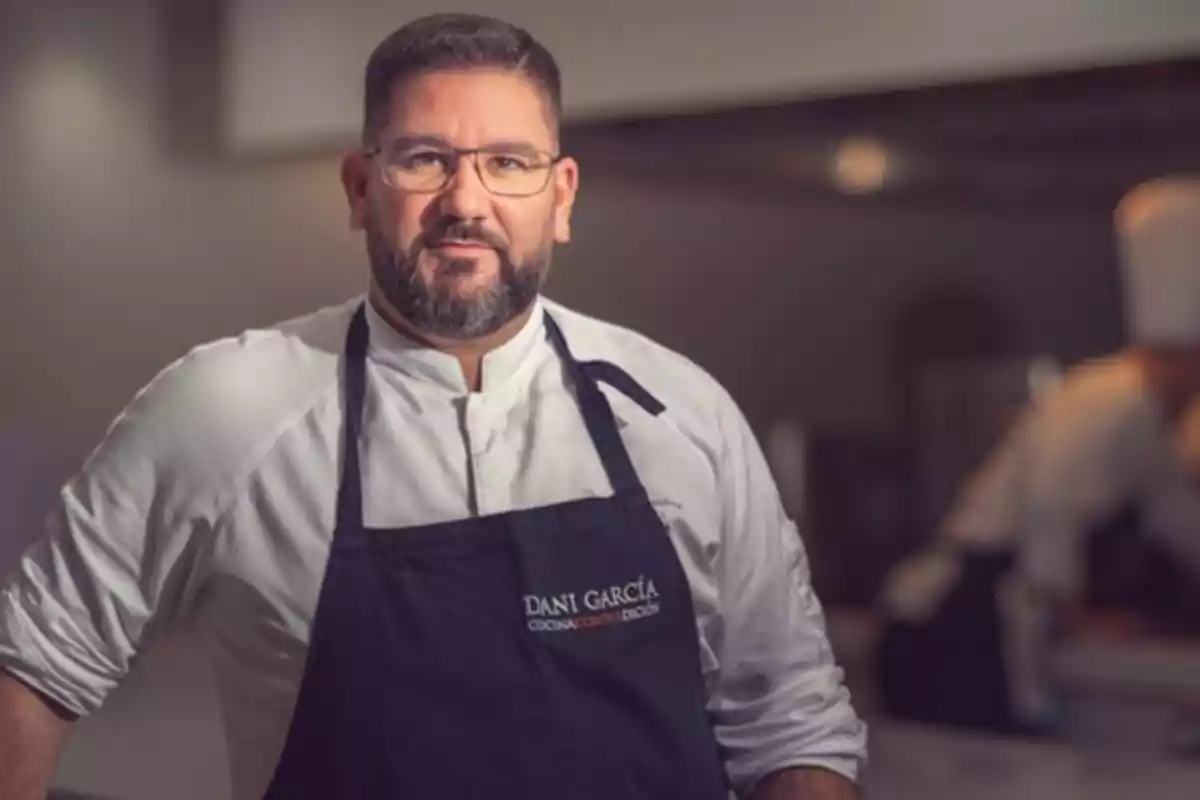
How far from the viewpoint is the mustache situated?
81cm

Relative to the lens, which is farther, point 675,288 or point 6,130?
point 6,130

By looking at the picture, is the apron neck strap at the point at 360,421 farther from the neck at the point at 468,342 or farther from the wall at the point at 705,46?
the wall at the point at 705,46

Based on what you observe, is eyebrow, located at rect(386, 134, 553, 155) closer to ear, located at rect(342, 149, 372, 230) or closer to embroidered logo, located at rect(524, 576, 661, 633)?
ear, located at rect(342, 149, 372, 230)

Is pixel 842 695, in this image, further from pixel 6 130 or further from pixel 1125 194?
pixel 6 130

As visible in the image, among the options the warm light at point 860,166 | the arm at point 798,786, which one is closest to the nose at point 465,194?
the warm light at point 860,166

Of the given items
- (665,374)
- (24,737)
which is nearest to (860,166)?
(665,374)

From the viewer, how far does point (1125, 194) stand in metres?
0.88

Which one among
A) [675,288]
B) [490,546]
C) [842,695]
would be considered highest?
[675,288]

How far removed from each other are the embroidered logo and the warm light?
0.95 ft

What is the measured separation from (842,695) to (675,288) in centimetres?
26

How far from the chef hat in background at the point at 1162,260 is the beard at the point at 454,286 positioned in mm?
326

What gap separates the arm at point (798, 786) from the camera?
0.87m

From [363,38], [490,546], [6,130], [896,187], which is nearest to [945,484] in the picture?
[896,187]

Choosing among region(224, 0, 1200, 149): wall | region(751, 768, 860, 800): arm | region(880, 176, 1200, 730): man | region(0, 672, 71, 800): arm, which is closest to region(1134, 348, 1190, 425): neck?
region(880, 176, 1200, 730): man
